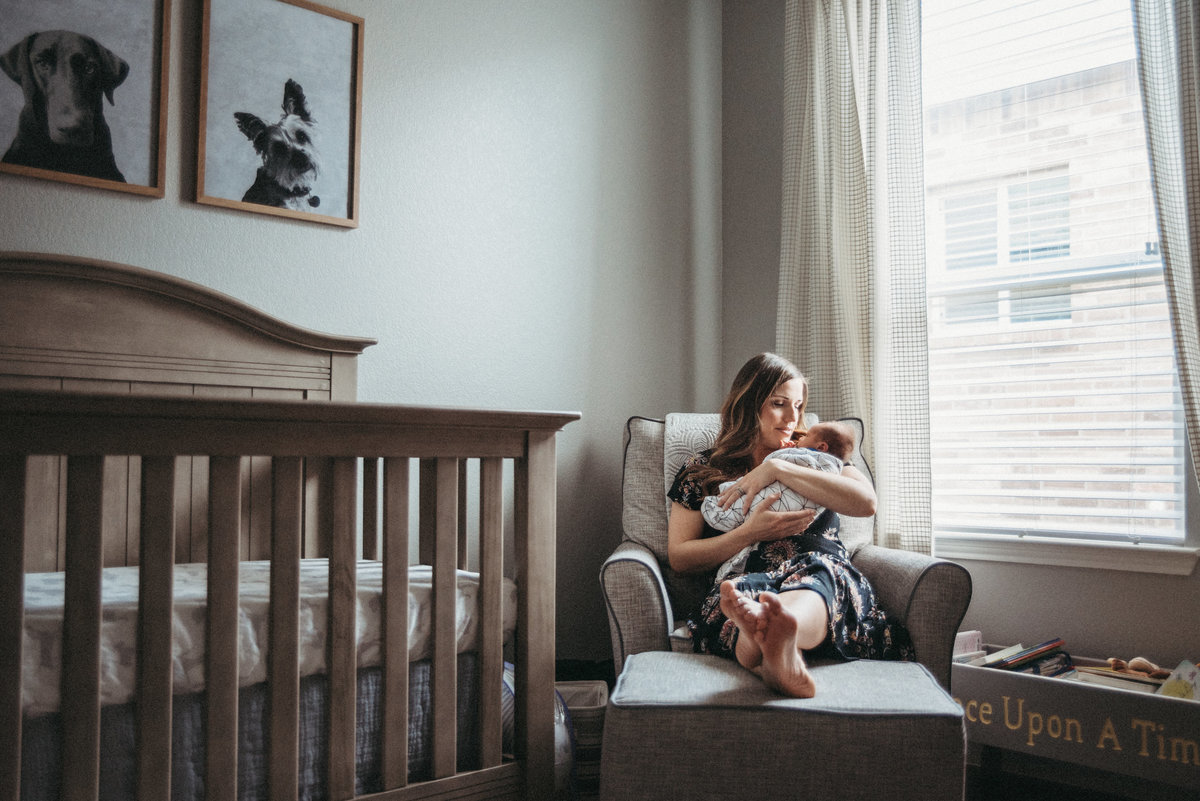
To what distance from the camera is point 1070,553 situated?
2.04m

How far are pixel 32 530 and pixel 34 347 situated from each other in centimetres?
34

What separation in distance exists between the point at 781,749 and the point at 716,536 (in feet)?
1.98

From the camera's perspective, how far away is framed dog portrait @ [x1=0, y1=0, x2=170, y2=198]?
154cm

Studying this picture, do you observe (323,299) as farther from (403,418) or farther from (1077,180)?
(1077,180)

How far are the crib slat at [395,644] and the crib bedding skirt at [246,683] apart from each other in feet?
0.11

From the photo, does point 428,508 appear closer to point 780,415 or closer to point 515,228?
point 780,415

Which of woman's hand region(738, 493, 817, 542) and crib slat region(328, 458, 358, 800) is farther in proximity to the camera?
woman's hand region(738, 493, 817, 542)

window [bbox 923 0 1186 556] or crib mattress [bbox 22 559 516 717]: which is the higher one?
window [bbox 923 0 1186 556]

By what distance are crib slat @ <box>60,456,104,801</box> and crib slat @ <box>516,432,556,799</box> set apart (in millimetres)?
633

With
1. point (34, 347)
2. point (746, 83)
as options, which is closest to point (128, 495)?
point (34, 347)

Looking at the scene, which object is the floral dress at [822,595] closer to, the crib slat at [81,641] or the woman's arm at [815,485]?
the woman's arm at [815,485]

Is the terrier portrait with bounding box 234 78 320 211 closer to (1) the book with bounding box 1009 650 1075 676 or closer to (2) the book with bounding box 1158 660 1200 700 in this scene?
(1) the book with bounding box 1009 650 1075 676

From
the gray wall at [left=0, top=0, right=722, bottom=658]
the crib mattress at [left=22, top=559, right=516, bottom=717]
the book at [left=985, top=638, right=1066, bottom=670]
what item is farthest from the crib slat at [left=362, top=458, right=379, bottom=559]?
the book at [left=985, top=638, right=1066, bottom=670]

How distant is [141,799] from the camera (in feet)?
3.49
